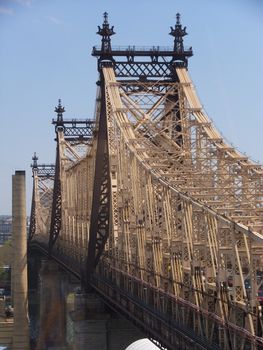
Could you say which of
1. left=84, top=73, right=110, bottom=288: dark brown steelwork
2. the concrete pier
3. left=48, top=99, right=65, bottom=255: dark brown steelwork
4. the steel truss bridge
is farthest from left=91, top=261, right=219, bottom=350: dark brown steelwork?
left=48, top=99, right=65, bottom=255: dark brown steelwork

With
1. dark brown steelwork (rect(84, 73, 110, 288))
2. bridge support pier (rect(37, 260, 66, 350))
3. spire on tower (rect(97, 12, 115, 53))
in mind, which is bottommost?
bridge support pier (rect(37, 260, 66, 350))

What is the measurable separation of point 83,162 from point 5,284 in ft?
208

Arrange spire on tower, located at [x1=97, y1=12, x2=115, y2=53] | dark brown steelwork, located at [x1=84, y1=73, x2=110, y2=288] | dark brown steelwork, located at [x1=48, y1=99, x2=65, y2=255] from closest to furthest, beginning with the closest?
dark brown steelwork, located at [x1=84, y1=73, x2=110, y2=288], spire on tower, located at [x1=97, y1=12, x2=115, y2=53], dark brown steelwork, located at [x1=48, y1=99, x2=65, y2=255]

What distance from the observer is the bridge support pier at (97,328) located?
34.0 metres

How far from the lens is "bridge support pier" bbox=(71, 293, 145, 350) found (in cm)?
3397

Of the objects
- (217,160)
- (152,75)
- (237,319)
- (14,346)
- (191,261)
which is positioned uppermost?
(152,75)

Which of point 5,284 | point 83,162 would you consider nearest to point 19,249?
point 83,162

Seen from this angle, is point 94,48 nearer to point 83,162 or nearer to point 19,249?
point 83,162

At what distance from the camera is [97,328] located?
115 feet

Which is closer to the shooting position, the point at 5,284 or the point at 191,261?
the point at 191,261

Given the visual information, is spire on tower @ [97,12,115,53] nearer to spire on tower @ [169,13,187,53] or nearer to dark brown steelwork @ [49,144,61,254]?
spire on tower @ [169,13,187,53]

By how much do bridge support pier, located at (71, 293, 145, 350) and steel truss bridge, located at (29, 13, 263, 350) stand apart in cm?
112

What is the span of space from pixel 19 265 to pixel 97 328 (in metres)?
24.5

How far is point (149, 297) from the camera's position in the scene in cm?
2509
